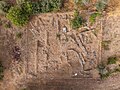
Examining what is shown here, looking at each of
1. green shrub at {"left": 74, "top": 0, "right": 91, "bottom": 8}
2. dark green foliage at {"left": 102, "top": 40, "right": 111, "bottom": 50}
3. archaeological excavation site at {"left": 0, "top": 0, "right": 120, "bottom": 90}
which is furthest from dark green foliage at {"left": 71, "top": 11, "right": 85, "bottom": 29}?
dark green foliage at {"left": 102, "top": 40, "right": 111, "bottom": 50}

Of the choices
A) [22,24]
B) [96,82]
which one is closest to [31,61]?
[22,24]

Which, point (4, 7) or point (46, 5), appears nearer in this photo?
point (46, 5)

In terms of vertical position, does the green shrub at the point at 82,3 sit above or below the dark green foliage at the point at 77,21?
above

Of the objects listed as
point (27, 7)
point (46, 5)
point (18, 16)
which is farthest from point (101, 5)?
point (18, 16)

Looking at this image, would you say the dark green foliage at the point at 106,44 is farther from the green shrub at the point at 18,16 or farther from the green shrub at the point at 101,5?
the green shrub at the point at 18,16

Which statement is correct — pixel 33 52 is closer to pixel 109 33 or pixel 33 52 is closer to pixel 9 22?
pixel 9 22

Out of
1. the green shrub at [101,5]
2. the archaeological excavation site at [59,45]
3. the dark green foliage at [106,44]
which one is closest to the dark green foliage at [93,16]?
the archaeological excavation site at [59,45]

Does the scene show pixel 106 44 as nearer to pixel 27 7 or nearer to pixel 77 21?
pixel 77 21

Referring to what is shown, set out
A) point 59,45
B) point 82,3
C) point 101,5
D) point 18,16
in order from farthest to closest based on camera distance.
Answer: point 59,45
point 82,3
point 18,16
point 101,5

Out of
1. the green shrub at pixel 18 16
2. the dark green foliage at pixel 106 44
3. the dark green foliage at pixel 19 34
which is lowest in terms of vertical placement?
the dark green foliage at pixel 106 44
